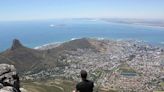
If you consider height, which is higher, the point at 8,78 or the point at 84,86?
the point at 84,86

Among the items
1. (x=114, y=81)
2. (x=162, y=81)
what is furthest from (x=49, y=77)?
(x=162, y=81)

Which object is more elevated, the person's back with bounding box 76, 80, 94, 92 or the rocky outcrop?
the person's back with bounding box 76, 80, 94, 92

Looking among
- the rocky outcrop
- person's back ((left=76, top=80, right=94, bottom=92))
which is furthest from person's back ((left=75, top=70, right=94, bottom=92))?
the rocky outcrop

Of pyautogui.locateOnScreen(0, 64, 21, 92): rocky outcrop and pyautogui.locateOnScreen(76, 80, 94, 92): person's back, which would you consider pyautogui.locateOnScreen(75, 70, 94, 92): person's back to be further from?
A: pyautogui.locateOnScreen(0, 64, 21, 92): rocky outcrop

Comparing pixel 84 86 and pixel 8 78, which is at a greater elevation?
pixel 84 86

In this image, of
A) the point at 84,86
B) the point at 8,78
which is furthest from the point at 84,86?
the point at 8,78

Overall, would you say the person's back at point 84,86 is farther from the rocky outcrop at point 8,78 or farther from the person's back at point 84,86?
the rocky outcrop at point 8,78

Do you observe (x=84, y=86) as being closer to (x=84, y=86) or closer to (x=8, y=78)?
(x=84, y=86)

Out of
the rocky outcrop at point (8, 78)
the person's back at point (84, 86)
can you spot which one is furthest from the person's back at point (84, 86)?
the rocky outcrop at point (8, 78)

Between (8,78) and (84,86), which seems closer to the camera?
(84,86)

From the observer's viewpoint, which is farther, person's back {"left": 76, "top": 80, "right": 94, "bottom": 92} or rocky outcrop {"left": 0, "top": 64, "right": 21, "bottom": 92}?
rocky outcrop {"left": 0, "top": 64, "right": 21, "bottom": 92}

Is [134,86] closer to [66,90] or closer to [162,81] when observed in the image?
[162,81]
